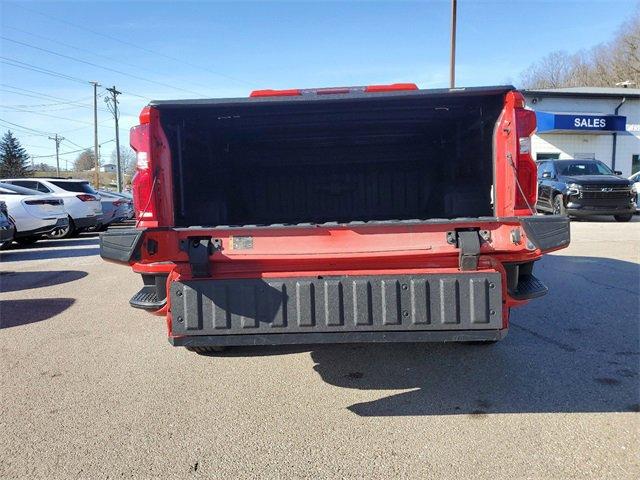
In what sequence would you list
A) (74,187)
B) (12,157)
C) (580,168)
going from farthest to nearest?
(12,157)
(580,168)
(74,187)

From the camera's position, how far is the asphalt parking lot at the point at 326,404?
2.83m

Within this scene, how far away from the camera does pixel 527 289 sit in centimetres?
341

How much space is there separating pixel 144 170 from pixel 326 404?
2.02 meters

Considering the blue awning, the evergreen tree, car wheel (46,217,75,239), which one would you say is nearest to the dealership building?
the blue awning

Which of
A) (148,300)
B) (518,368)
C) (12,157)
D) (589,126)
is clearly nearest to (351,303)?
(148,300)

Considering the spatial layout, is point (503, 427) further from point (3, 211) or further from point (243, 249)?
point (3, 211)

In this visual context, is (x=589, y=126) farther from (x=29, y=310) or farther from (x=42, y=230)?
(x=29, y=310)

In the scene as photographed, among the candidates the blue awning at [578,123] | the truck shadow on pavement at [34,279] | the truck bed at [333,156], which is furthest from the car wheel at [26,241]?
the blue awning at [578,123]

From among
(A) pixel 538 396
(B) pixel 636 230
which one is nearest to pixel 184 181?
(A) pixel 538 396

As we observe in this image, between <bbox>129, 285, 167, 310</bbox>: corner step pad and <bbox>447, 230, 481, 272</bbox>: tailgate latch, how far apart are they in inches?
75.4

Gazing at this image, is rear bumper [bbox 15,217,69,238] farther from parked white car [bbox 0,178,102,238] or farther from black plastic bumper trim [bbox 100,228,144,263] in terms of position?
black plastic bumper trim [bbox 100,228,144,263]

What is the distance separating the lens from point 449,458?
2.83 metres

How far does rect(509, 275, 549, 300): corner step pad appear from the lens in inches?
132

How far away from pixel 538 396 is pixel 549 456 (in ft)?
2.59
